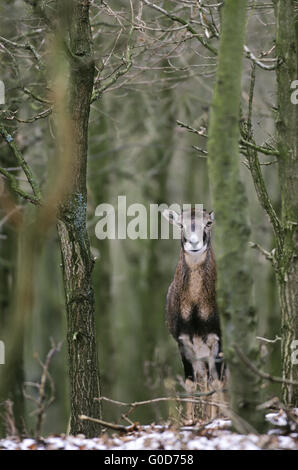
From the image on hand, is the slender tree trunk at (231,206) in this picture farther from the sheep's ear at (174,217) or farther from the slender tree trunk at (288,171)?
the sheep's ear at (174,217)

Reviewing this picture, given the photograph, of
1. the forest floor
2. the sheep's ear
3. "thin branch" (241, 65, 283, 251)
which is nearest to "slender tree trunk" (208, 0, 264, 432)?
the forest floor

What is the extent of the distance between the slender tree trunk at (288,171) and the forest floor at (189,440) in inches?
30.9

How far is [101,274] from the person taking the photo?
18.9 m

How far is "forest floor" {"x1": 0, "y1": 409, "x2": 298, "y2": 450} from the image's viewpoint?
23.9 feet

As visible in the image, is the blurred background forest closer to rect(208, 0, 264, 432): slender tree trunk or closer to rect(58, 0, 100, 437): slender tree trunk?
rect(58, 0, 100, 437): slender tree trunk

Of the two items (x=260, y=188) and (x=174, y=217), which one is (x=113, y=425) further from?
(x=174, y=217)

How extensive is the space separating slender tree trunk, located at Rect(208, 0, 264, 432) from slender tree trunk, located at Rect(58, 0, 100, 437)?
233cm

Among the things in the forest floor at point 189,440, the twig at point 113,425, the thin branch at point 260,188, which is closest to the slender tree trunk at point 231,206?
the forest floor at point 189,440

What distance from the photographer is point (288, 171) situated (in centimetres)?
873

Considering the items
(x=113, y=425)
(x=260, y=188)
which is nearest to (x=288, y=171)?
(x=260, y=188)

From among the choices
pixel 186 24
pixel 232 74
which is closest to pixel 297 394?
pixel 232 74
